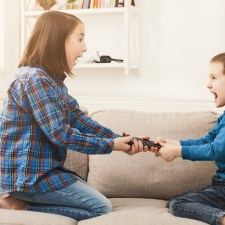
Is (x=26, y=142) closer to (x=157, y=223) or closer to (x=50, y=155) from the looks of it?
(x=50, y=155)

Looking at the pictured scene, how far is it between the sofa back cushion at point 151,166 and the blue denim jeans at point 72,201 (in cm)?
23

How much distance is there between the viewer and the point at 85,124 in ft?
8.18

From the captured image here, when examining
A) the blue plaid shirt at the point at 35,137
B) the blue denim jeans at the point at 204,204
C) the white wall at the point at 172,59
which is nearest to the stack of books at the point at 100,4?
the white wall at the point at 172,59

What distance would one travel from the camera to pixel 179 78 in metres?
3.92

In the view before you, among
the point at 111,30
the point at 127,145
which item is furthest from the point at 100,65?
the point at 127,145

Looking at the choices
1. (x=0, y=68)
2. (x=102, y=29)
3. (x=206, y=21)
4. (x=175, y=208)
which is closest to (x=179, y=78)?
(x=206, y=21)

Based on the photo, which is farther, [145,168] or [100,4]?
[100,4]

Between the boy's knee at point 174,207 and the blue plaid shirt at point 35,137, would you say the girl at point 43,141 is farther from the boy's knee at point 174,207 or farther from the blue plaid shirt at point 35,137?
the boy's knee at point 174,207

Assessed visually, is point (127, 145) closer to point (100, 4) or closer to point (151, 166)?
point (151, 166)

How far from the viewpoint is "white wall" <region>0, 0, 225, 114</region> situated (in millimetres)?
3822

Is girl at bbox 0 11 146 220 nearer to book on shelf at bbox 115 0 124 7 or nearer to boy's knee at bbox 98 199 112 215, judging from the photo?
boy's knee at bbox 98 199 112 215

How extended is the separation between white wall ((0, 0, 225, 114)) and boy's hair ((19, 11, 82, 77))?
66.8 inches

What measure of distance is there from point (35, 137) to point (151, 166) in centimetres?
57

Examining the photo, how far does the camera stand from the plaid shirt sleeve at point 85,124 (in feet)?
8.04
